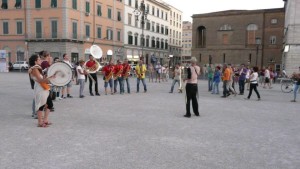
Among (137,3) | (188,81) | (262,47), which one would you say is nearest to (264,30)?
(262,47)

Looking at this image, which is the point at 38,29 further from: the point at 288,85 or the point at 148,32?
the point at 288,85

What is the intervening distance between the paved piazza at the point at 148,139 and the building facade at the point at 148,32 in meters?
43.9

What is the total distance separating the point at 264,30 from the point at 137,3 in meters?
26.1

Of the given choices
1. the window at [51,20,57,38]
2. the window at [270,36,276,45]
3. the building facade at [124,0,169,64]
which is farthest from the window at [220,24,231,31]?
the window at [51,20,57,38]

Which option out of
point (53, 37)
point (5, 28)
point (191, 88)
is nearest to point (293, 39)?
point (191, 88)

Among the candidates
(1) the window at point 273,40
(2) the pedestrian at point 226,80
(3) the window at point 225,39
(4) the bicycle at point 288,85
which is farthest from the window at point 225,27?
(2) the pedestrian at point 226,80

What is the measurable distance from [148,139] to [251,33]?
172ft

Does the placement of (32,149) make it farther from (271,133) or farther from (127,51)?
(127,51)

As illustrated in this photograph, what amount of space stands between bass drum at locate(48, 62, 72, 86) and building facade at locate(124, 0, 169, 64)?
4428cm

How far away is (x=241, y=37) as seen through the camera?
181ft

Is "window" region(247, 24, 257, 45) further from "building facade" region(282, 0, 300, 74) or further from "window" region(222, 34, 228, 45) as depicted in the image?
"building facade" region(282, 0, 300, 74)

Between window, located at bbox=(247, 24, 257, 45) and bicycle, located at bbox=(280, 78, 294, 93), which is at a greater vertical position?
window, located at bbox=(247, 24, 257, 45)

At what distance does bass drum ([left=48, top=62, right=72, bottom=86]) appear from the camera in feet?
28.6

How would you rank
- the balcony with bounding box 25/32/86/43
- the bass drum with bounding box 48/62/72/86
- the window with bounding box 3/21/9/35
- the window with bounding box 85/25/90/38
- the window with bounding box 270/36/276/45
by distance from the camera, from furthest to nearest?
the window with bounding box 270/36/276/45 → the window with bounding box 85/25/90/38 → the window with bounding box 3/21/9/35 → the balcony with bounding box 25/32/86/43 → the bass drum with bounding box 48/62/72/86
